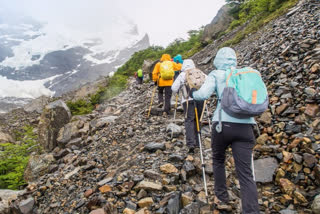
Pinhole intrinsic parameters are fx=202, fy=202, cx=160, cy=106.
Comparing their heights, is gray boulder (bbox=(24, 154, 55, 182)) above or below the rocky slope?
below

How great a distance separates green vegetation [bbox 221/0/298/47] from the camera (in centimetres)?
1435

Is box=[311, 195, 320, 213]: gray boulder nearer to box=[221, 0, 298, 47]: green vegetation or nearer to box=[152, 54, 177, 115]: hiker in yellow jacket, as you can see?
box=[152, 54, 177, 115]: hiker in yellow jacket

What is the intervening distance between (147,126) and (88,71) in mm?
116070

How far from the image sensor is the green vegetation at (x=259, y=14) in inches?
565

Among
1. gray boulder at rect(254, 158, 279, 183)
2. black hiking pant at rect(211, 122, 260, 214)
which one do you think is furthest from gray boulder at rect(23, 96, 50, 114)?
black hiking pant at rect(211, 122, 260, 214)

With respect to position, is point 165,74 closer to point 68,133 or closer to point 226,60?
point 226,60

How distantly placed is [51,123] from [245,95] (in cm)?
968

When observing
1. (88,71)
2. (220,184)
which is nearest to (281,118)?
(220,184)

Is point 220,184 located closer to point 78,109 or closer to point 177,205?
point 177,205

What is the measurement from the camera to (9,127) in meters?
17.1

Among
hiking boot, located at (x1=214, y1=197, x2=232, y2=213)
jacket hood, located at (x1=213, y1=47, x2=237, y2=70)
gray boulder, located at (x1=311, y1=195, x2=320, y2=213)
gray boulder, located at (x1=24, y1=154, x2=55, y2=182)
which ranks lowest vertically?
gray boulder, located at (x1=24, y1=154, x2=55, y2=182)

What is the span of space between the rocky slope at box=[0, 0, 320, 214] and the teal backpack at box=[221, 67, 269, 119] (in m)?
1.70

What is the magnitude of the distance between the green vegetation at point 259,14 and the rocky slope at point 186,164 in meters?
6.74

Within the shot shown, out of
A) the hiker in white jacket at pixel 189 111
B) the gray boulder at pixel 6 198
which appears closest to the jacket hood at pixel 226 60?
the hiker in white jacket at pixel 189 111
